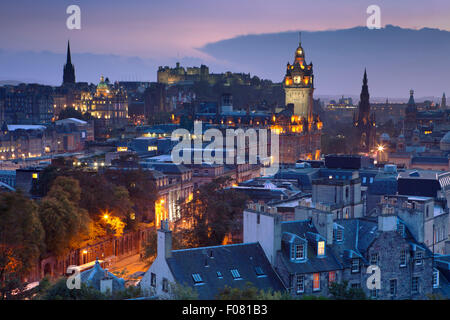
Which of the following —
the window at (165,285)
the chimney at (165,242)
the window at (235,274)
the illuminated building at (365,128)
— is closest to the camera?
the window at (165,285)

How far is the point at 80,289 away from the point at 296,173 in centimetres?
4980

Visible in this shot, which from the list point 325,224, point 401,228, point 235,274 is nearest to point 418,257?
point 401,228

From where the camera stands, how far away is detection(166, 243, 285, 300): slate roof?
102ft

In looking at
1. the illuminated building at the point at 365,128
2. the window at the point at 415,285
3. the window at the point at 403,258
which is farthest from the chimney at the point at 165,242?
the illuminated building at the point at 365,128

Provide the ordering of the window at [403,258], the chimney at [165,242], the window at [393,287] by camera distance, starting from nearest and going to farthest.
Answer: the chimney at [165,242], the window at [393,287], the window at [403,258]

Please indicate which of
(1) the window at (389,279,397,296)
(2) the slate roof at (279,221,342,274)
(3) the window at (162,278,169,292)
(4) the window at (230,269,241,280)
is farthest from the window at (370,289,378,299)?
Result: (3) the window at (162,278,169,292)

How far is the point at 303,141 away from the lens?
144 m

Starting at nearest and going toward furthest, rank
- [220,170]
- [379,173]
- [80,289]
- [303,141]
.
→ [80,289] < [379,173] < [220,170] < [303,141]

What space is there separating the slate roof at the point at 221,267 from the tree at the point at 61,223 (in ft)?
66.4

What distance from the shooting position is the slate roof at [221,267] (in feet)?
102

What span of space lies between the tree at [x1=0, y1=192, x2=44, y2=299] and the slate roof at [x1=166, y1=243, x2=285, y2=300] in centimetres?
1467

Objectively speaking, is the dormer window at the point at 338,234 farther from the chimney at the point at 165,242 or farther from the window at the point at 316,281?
the chimney at the point at 165,242
